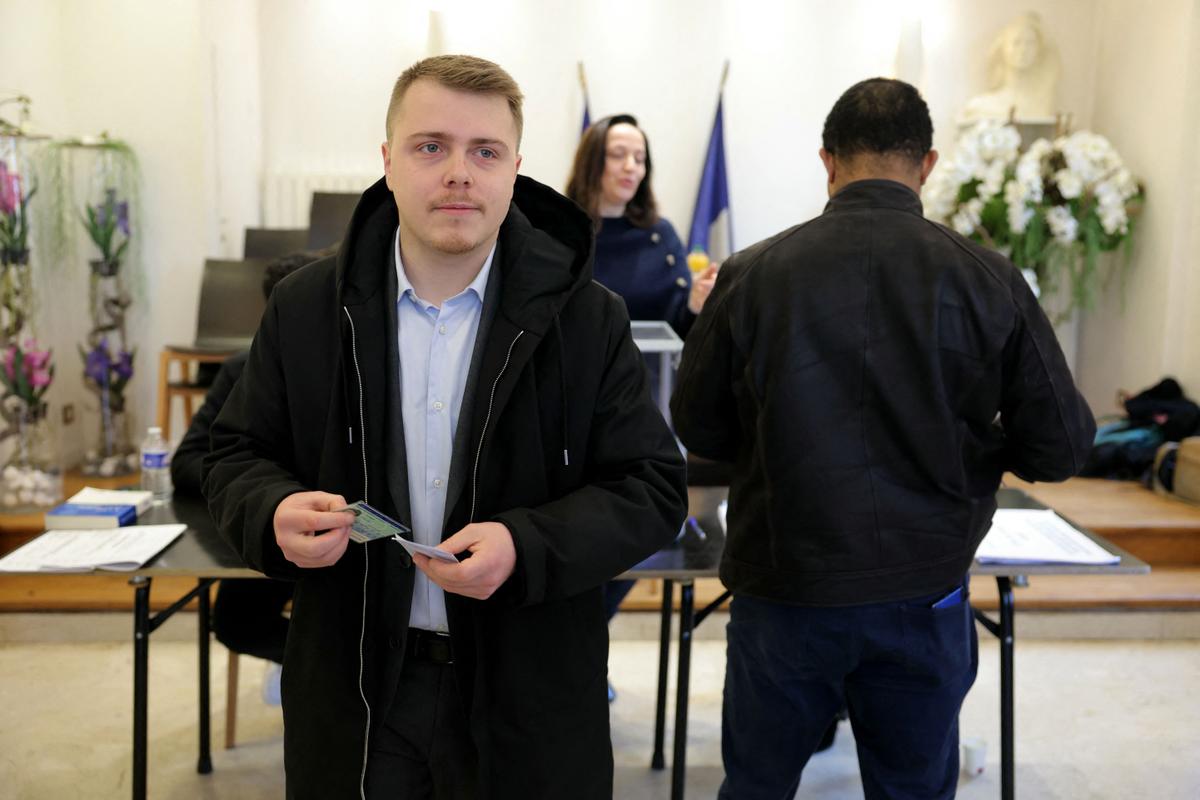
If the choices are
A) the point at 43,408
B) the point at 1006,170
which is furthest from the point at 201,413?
the point at 1006,170

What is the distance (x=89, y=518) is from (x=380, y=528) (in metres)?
1.40

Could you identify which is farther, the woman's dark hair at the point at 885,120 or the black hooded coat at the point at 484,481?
the woman's dark hair at the point at 885,120

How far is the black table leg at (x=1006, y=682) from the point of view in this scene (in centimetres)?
232

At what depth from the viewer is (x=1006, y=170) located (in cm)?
521

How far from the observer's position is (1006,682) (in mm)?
2367

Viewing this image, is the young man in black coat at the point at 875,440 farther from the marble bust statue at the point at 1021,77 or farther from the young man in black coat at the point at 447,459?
the marble bust statue at the point at 1021,77

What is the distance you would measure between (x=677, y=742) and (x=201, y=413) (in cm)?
138

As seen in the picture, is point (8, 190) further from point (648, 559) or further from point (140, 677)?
point (648, 559)

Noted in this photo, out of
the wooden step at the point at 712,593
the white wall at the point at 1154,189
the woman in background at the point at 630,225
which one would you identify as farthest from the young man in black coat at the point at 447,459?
the white wall at the point at 1154,189

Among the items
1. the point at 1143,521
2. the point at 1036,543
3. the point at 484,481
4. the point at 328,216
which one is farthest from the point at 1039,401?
the point at 328,216

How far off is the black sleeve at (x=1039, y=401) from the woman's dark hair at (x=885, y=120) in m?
0.28

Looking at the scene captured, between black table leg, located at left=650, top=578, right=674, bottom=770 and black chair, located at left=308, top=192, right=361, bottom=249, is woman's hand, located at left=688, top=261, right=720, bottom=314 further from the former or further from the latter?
black chair, located at left=308, top=192, right=361, bottom=249

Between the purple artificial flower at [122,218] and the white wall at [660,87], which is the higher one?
the white wall at [660,87]

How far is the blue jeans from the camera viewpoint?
1.78 metres
